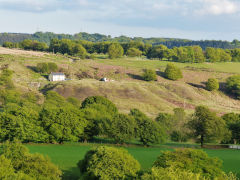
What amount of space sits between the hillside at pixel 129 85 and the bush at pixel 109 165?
Result: 203ft

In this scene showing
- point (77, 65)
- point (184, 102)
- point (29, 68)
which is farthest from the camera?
point (77, 65)

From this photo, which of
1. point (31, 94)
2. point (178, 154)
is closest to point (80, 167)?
point (178, 154)

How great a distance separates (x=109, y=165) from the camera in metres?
35.1

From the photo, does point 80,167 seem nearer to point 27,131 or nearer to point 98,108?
point 27,131

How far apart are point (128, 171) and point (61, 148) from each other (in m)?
23.8

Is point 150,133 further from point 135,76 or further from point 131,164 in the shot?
point 135,76

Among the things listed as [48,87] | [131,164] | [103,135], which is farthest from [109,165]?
[48,87]

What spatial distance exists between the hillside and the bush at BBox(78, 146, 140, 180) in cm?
6183

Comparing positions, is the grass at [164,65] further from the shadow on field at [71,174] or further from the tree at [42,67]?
the shadow on field at [71,174]

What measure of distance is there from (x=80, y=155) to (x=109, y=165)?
16586 millimetres

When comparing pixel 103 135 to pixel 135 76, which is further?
pixel 135 76

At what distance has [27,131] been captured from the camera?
57.9 metres

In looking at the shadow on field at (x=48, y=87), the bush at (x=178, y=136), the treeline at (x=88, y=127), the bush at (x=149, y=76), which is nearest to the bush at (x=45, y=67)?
the shadow on field at (x=48, y=87)

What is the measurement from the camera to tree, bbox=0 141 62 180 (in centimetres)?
3359
